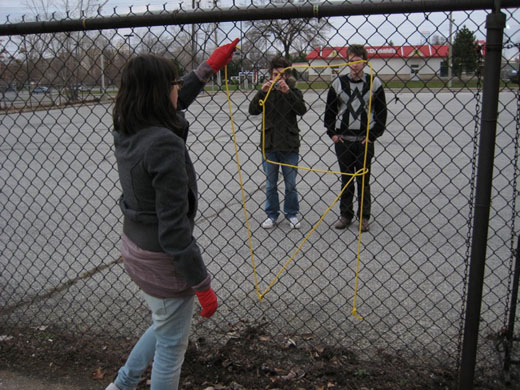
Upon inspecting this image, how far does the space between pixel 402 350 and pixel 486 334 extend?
576 mm

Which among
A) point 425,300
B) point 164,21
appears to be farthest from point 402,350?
point 164,21

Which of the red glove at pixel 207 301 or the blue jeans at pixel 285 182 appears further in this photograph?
the blue jeans at pixel 285 182

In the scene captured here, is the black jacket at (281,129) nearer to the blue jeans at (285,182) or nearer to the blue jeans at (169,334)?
the blue jeans at (285,182)

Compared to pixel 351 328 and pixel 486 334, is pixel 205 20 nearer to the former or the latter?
pixel 351 328

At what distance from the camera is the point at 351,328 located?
3320mm

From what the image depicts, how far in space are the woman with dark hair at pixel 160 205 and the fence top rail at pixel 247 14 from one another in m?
0.47

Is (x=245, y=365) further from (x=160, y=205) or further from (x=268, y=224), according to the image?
(x=268, y=224)

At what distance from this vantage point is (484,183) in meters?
2.19

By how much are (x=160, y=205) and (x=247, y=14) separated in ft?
3.33

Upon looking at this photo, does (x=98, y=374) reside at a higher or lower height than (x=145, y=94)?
lower

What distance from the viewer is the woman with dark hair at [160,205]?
2.02 meters

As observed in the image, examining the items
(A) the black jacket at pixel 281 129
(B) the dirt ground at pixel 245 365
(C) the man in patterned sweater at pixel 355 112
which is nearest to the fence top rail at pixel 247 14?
(B) the dirt ground at pixel 245 365

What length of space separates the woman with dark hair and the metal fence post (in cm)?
118

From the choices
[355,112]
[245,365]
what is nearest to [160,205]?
[245,365]
